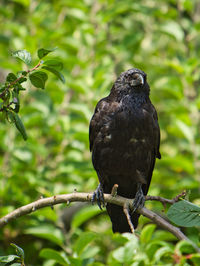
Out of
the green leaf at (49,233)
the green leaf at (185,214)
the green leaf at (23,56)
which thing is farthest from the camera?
the green leaf at (49,233)

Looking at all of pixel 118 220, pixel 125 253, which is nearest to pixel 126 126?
pixel 118 220

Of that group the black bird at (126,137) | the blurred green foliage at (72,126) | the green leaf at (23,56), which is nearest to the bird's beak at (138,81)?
the black bird at (126,137)

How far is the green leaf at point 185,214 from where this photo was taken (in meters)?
2.38

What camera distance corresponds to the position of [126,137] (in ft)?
12.7

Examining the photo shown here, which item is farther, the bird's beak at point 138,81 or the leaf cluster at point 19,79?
the bird's beak at point 138,81

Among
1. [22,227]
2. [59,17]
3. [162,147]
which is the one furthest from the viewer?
[162,147]

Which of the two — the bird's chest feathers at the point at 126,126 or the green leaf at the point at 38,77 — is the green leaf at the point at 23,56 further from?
the bird's chest feathers at the point at 126,126

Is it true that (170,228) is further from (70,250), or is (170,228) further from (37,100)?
(37,100)

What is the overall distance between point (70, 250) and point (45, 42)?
2494mm

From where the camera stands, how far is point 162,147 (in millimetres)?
7258

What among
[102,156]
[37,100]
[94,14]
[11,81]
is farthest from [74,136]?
[11,81]

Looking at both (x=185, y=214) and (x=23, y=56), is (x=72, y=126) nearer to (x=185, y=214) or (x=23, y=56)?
(x=23, y=56)

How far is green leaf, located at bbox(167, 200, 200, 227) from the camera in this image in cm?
238

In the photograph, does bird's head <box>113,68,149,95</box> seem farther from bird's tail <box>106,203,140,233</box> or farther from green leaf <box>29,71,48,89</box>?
green leaf <box>29,71,48,89</box>
